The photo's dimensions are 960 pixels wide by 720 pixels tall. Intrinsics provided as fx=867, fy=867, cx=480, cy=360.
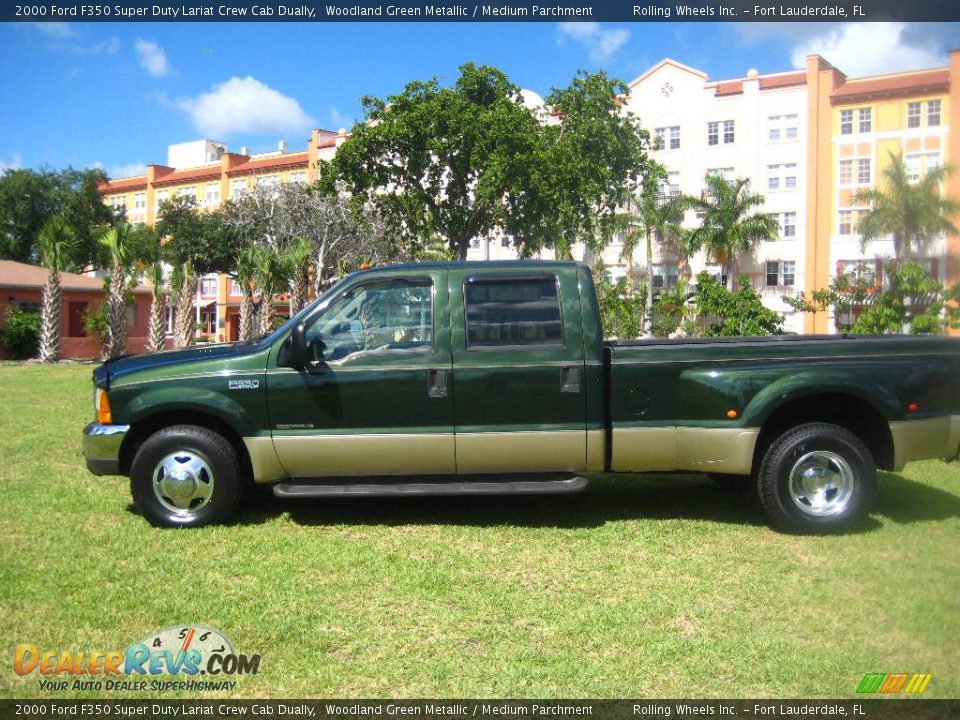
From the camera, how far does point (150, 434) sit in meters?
6.66

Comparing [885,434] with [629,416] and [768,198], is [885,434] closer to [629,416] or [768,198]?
[629,416]

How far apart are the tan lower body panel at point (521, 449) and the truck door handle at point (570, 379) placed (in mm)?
314

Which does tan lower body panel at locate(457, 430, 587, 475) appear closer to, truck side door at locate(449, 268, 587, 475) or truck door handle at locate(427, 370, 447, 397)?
truck side door at locate(449, 268, 587, 475)

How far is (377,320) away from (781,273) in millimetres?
48906

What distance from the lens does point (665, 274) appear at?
55.0m

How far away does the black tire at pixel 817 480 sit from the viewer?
6258 millimetres

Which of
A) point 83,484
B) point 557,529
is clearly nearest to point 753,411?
point 557,529

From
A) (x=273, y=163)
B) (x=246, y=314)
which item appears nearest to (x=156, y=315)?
(x=246, y=314)

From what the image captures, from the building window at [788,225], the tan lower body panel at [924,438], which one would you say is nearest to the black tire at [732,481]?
the tan lower body panel at [924,438]

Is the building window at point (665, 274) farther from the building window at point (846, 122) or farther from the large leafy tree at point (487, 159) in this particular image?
the large leafy tree at point (487, 159)

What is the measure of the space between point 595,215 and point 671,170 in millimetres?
20911

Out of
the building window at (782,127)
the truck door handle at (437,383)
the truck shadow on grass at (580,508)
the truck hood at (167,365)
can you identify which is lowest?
the truck shadow on grass at (580,508)

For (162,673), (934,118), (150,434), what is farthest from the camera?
(934,118)

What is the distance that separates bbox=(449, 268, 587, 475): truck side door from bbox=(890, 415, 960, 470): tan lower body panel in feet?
7.50
